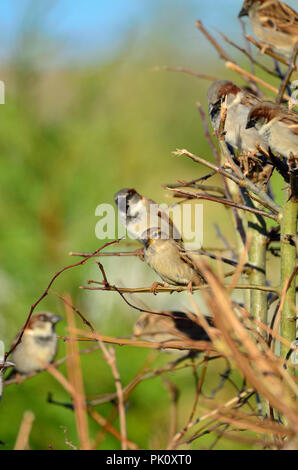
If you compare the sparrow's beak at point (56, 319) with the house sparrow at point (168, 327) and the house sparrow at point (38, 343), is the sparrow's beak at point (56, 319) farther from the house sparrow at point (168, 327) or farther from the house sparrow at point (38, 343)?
the house sparrow at point (168, 327)

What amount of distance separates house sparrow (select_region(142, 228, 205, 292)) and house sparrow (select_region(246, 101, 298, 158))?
0.37m

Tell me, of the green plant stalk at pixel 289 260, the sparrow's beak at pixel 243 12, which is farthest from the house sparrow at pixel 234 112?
the sparrow's beak at pixel 243 12

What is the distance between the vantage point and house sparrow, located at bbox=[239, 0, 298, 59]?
2393 millimetres

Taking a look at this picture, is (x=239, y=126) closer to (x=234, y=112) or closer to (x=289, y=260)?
(x=234, y=112)

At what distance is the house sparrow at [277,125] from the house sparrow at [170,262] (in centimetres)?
37

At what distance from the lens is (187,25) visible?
5344mm

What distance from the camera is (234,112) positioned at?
1.60 m

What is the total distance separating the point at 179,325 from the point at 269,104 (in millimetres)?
815

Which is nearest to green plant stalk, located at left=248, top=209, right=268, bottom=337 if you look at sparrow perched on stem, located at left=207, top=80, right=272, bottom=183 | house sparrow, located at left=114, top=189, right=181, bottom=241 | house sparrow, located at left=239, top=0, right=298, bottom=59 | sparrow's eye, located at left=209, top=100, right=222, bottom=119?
sparrow perched on stem, located at left=207, top=80, right=272, bottom=183

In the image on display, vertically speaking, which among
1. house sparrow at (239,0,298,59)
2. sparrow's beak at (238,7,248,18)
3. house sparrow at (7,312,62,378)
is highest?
sparrow's beak at (238,7,248,18)

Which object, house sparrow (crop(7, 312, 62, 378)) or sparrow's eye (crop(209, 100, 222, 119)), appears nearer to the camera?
sparrow's eye (crop(209, 100, 222, 119))

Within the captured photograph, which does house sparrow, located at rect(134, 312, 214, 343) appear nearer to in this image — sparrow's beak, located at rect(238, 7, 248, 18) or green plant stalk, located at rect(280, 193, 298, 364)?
green plant stalk, located at rect(280, 193, 298, 364)

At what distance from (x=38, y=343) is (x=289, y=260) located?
1783 millimetres
